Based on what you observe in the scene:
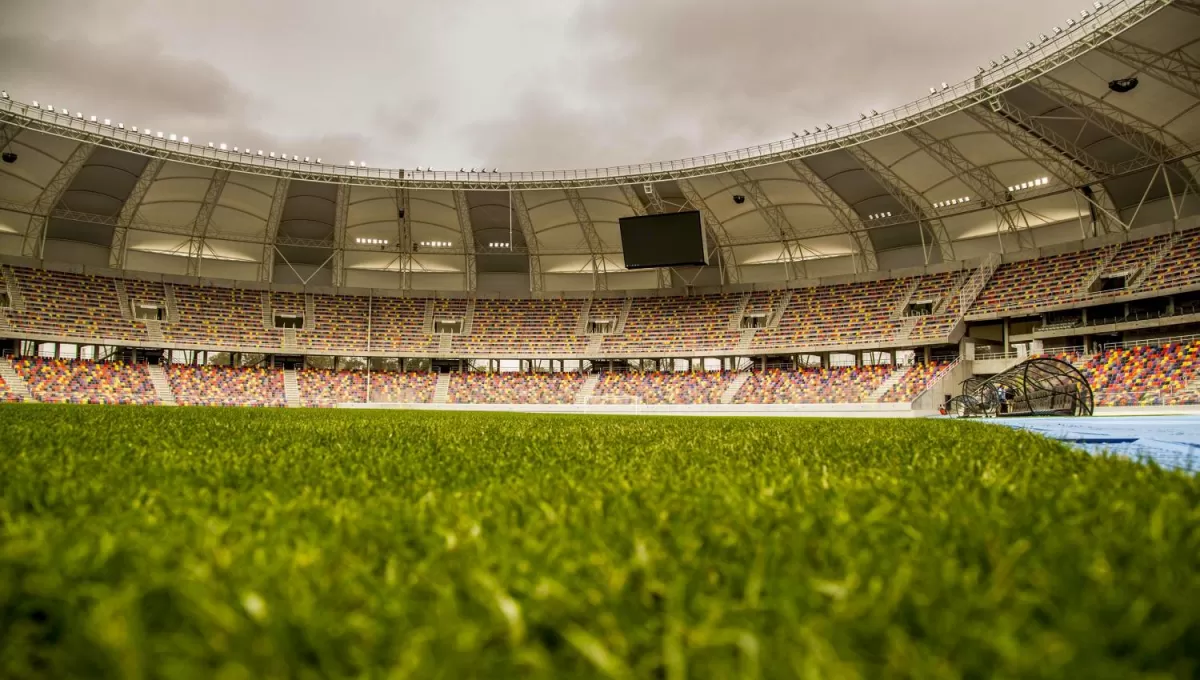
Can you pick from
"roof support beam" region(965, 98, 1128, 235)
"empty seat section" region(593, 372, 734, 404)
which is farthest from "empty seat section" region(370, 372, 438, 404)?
"roof support beam" region(965, 98, 1128, 235)

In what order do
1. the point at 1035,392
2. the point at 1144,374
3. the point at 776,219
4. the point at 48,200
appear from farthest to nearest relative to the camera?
the point at 776,219 < the point at 48,200 < the point at 1144,374 < the point at 1035,392

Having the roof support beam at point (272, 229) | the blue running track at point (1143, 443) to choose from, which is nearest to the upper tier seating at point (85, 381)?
the roof support beam at point (272, 229)

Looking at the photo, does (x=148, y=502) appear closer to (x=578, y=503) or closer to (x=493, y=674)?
(x=578, y=503)

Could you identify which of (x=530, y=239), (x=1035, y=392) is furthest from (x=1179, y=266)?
(x=530, y=239)

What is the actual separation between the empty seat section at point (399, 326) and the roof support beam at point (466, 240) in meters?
3.82

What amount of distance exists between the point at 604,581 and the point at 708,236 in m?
47.7

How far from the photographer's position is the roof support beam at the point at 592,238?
4359cm

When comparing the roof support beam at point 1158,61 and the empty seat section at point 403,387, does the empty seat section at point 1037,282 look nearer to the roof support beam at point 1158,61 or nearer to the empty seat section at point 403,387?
the roof support beam at point 1158,61

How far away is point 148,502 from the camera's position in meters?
2.46

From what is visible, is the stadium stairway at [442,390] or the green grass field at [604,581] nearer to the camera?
the green grass field at [604,581]

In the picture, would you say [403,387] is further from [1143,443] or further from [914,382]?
[1143,443]

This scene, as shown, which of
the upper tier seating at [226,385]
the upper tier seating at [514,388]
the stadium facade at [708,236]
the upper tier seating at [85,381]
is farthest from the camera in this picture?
the upper tier seating at [514,388]

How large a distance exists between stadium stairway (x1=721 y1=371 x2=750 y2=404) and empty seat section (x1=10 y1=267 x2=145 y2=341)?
38.7 m

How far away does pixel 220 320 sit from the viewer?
47.7m
